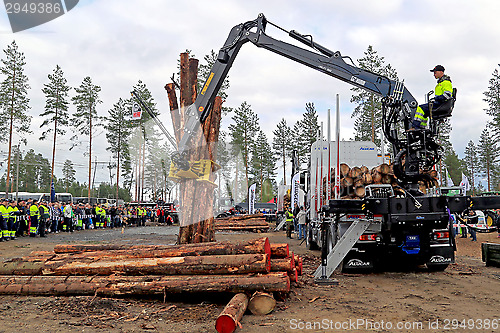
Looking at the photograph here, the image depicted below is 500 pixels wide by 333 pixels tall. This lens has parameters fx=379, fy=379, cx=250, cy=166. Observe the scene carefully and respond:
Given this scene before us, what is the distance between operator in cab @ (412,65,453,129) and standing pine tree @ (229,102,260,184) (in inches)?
1612

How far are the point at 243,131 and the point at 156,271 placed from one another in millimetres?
44120

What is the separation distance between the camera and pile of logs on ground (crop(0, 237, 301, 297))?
5.47 metres

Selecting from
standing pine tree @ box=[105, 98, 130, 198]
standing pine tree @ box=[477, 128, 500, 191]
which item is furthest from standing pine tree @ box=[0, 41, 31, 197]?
standing pine tree @ box=[477, 128, 500, 191]

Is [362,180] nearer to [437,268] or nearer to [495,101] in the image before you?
[437,268]

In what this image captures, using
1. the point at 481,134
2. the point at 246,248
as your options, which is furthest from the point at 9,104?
the point at 481,134

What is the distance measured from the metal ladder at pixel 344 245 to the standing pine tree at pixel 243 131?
4095cm

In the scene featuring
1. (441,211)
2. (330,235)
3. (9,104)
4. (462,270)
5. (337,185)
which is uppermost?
(9,104)

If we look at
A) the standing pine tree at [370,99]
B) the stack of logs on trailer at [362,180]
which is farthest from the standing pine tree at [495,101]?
the stack of logs on trailer at [362,180]

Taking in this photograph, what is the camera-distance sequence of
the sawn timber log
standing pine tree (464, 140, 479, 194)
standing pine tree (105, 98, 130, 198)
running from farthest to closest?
standing pine tree (464, 140, 479, 194)
standing pine tree (105, 98, 130, 198)
the sawn timber log

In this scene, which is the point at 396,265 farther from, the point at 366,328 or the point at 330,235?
the point at 366,328

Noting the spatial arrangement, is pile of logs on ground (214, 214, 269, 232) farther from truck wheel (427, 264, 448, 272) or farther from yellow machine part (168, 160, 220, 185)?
yellow machine part (168, 160, 220, 185)

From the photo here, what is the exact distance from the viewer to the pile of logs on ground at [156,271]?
547 centimetres

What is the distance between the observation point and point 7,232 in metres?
16.6

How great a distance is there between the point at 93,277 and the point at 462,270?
26.7 ft
